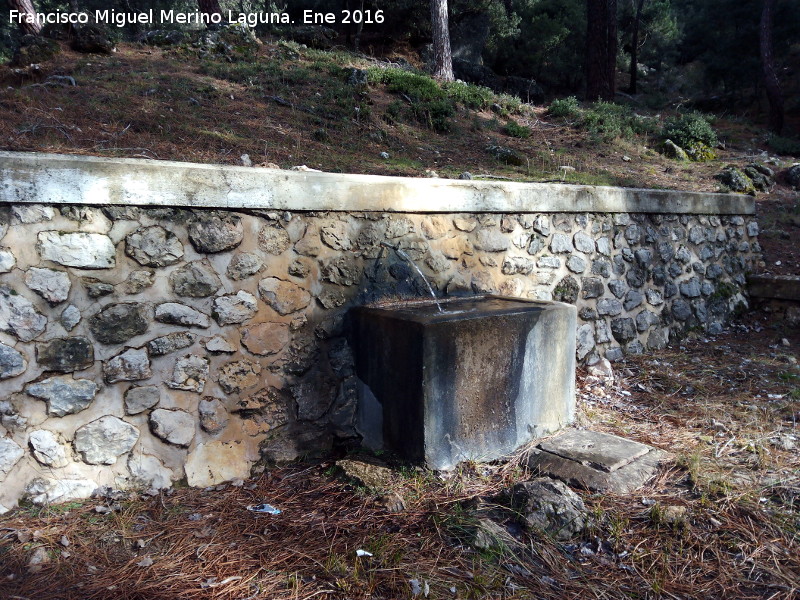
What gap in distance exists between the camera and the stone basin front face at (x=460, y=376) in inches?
100

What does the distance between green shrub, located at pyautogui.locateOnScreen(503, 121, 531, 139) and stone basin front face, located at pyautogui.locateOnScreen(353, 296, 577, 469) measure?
17.3 ft

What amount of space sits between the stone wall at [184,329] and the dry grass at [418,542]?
0.17 m

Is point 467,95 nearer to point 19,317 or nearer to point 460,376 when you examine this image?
point 460,376

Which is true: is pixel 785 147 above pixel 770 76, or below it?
below

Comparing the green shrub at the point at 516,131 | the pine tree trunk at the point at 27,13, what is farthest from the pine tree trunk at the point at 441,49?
the pine tree trunk at the point at 27,13

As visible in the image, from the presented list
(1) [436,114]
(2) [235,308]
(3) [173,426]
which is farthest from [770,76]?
(3) [173,426]

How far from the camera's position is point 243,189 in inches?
103

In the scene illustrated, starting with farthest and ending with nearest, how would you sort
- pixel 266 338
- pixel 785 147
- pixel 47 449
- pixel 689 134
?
1. pixel 785 147
2. pixel 689 134
3. pixel 266 338
4. pixel 47 449

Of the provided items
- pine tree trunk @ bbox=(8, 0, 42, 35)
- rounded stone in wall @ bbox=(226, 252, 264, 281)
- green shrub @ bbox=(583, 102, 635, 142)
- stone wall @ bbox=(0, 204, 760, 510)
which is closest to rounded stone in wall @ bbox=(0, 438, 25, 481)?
stone wall @ bbox=(0, 204, 760, 510)

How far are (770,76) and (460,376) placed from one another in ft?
47.3

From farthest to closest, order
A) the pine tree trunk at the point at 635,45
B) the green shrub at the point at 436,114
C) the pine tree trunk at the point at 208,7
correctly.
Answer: the pine tree trunk at the point at 635,45
the pine tree trunk at the point at 208,7
the green shrub at the point at 436,114

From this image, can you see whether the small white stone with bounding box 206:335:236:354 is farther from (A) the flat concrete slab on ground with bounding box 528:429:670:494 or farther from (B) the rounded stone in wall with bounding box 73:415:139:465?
(A) the flat concrete slab on ground with bounding box 528:429:670:494

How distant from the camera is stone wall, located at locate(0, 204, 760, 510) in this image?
2225 mm

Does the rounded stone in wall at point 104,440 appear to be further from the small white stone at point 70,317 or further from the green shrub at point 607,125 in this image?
the green shrub at point 607,125
